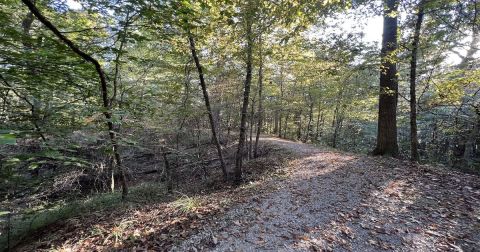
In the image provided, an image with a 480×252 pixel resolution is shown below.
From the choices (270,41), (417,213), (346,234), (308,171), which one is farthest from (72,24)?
(417,213)

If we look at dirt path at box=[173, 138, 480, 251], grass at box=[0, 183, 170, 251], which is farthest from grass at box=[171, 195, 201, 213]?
dirt path at box=[173, 138, 480, 251]

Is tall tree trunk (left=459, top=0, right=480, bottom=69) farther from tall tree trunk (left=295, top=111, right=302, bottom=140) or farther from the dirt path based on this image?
tall tree trunk (left=295, top=111, right=302, bottom=140)

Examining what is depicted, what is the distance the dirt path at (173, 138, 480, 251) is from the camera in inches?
140

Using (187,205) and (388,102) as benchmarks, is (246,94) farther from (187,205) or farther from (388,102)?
(388,102)

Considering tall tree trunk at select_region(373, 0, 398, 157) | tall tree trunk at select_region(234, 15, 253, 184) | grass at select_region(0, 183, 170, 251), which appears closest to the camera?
grass at select_region(0, 183, 170, 251)

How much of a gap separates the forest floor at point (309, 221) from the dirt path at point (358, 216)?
1cm

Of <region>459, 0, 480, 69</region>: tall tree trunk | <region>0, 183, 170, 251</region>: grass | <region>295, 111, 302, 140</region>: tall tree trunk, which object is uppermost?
<region>459, 0, 480, 69</region>: tall tree trunk

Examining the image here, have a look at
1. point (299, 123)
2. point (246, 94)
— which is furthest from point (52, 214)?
point (299, 123)

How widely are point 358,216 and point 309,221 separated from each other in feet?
2.87

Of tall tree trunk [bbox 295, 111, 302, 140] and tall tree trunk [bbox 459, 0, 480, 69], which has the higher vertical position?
tall tree trunk [bbox 459, 0, 480, 69]

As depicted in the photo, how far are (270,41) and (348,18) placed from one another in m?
2.47

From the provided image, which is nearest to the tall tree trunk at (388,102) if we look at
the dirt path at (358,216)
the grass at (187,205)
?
the dirt path at (358,216)

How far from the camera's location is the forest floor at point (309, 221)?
3574 millimetres

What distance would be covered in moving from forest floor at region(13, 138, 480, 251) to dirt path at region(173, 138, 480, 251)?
0.01m
